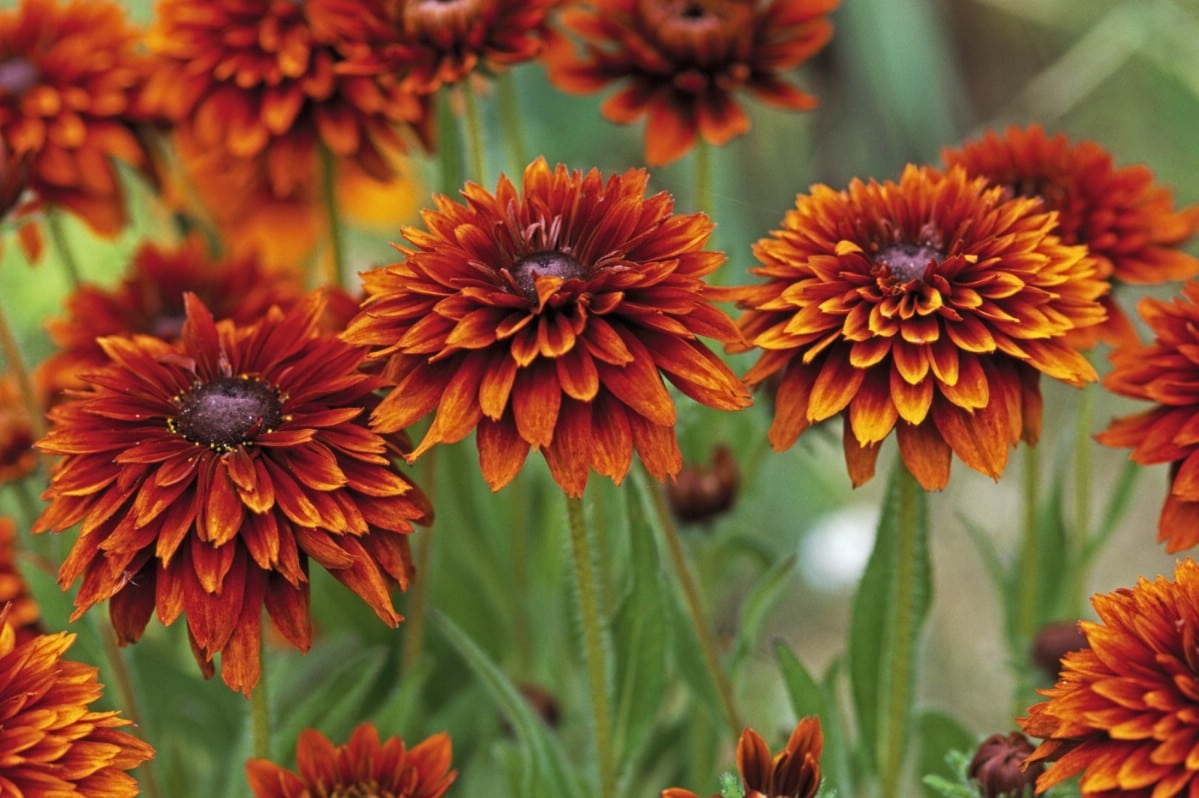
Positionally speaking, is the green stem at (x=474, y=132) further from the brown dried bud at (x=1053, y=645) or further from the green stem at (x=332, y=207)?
the brown dried bud at (x=1053, y=645)

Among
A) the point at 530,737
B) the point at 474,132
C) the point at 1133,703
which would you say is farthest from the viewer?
the point at 474,132

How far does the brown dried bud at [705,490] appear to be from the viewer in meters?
0.92

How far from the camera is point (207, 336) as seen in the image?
70cm

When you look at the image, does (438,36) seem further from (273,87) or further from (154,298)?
(154,298)

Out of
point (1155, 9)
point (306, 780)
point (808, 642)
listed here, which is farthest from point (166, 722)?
point (1155, 9)

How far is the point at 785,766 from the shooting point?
0.57m

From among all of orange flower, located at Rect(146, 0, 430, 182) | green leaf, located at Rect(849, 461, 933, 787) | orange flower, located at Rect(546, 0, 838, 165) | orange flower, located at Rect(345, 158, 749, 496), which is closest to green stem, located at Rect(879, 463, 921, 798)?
green leaf, located at Rect(849, 461, 933, 787)

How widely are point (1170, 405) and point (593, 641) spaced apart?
0.30 meters

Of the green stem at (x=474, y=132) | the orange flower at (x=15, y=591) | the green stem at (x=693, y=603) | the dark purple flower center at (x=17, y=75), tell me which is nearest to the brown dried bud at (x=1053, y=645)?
the green stem at (x=693, y=603)

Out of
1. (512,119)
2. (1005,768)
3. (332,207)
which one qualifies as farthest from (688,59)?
(1005,768)

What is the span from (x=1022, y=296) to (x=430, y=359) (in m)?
0.27

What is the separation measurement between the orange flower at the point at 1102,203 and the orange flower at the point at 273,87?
1.20 ft

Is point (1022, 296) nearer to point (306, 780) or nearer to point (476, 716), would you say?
point (306, 780)

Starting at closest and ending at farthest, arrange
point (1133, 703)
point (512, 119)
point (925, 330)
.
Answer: point (1133, 703)
point (925, 330)
point (512, 119)
